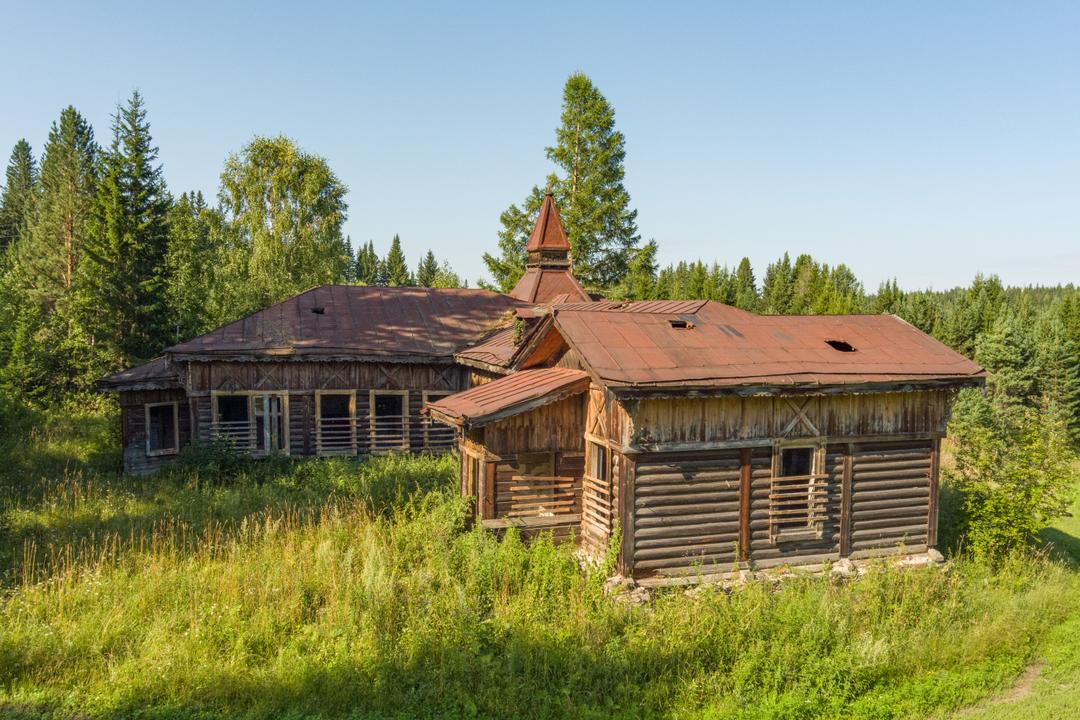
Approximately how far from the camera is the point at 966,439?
15.5 meters

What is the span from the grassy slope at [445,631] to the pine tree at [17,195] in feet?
187

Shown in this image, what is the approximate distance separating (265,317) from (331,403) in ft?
10.5

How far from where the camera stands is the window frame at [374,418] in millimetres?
21281

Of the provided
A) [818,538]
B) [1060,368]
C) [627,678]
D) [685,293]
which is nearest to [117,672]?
[627,678]

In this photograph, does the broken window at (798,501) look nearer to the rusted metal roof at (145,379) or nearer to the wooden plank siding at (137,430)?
the wooden plank siding at (137,430)

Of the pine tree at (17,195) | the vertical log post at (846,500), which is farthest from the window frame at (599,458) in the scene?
the pine tree at (17,195)

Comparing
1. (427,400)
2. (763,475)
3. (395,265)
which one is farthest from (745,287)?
(763,475)

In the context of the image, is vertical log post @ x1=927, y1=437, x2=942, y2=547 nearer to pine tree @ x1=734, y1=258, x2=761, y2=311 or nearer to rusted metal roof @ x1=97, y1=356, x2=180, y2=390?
rusted metal roof @ x1=97, y1=356, x2=180, y2=390

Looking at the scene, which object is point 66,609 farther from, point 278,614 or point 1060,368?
point 1060,368

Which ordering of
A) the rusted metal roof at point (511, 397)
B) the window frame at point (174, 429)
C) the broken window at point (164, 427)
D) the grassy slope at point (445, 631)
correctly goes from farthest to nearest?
the broken window at point (164, 427) → the window frame at point (174, 429) → the rusted metal roof at point (511, 397) → the grassy slope at point (445, 631)

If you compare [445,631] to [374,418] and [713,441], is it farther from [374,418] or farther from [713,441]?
[374,418]

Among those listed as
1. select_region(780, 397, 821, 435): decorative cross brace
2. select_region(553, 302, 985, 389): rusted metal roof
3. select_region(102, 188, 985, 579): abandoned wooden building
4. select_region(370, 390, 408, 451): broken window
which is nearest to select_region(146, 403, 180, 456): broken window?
select_region(370, 390, 408, 451): broken window

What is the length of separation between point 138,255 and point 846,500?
84.4 ft

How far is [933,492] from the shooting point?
13.5m
